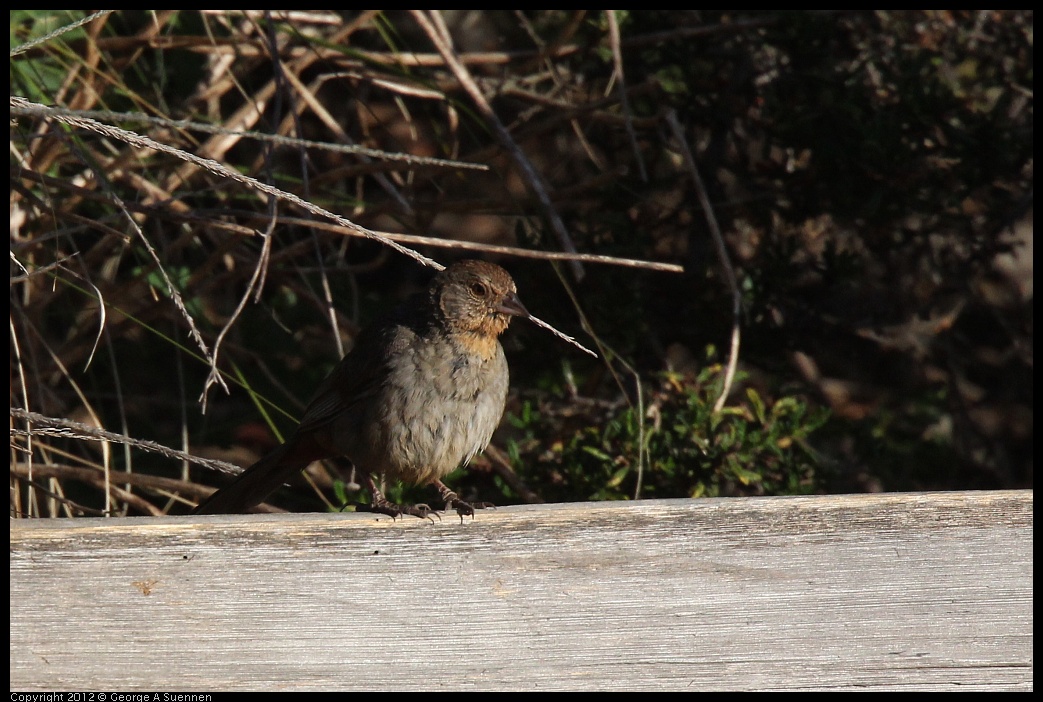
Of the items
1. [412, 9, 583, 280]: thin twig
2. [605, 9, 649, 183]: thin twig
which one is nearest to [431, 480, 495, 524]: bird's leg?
[412, 9, 583, 280]: thin twig

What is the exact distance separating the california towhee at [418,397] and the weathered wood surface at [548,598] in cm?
93

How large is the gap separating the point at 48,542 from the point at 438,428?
4.35 feet

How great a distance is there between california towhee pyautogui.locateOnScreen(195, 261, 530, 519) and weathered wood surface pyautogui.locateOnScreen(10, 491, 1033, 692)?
93cm

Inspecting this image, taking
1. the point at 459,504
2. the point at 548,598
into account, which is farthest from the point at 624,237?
the point at 548,598

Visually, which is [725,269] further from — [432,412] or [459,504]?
[459,504]

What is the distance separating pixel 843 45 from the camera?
4.52m

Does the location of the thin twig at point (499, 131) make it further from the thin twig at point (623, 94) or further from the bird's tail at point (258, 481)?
the bird's tail at point (258, 481)

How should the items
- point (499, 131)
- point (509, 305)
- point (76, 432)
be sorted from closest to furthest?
point (76, 432) → point (509, 305) → point (499, 131)

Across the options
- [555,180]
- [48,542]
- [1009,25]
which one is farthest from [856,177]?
[48,542]

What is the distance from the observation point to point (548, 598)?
2420 mm

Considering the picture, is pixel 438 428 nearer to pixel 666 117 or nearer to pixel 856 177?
pixel 666 117

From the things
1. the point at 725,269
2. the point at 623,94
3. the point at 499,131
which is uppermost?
the point at 623,94

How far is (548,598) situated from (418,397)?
1187 mm

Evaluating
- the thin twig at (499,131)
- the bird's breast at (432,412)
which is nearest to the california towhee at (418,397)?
the bird's breast at (432,412)
